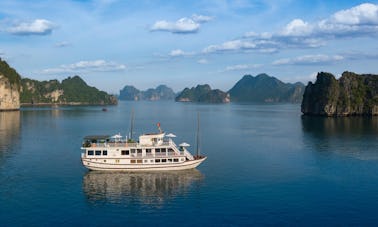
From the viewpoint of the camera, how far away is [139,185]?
2435 inches

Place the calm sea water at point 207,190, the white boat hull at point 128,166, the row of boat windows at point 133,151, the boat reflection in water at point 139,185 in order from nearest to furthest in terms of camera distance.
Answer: the calm sea water at point 207,190 < the boat reflection in water at point 139,185 < the white boat hull at point 128,166 < the row of boat windows at point 133,151

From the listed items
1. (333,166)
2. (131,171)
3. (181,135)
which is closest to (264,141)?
(181,135)

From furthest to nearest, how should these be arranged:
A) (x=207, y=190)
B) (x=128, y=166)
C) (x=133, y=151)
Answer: (x=133, y=151) → (x=128, y=166) → (x=207, y=190)

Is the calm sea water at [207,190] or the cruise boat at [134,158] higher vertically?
the cruise boat at [134,158]

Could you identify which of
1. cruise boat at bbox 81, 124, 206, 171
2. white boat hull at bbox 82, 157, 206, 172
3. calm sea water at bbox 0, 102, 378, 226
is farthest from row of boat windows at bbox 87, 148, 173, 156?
calm sea water at bbox 0, 102, 378, 226

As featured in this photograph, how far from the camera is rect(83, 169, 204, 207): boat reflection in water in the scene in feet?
181

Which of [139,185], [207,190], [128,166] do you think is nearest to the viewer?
[207,190]

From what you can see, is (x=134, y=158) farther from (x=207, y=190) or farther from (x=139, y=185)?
(x=207, y=190)

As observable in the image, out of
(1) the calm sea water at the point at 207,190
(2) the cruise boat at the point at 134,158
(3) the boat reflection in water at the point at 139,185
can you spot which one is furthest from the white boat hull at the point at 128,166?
(1) the calm sea water at the point at 207,190

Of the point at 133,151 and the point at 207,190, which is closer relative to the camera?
the point at 207,190

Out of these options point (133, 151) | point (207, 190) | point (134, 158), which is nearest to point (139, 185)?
point (134, 158)

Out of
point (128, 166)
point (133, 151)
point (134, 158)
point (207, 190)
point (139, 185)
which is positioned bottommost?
point (207, 190)

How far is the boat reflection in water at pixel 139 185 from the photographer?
5511 centimetres

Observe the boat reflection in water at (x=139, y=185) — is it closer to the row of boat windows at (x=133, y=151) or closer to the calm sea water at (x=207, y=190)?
the calm sea water at (x=207, y=190)
